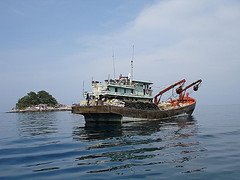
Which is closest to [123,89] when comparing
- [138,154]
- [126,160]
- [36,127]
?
[36,127]

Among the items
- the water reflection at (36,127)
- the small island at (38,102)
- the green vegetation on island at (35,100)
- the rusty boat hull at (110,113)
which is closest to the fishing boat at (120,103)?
→ the rusty boat hull at (110,113)

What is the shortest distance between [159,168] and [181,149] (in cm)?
486

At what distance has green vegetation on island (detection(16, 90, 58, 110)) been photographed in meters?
119

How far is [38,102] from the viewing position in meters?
121

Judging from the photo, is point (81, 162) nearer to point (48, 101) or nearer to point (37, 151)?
point (37, 151)

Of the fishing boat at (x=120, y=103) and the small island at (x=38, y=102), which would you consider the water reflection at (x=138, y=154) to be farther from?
the small island at (x=38, y=102)

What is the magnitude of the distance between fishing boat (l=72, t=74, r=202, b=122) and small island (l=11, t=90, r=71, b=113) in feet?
264

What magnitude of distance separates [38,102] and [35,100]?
167 centimetres

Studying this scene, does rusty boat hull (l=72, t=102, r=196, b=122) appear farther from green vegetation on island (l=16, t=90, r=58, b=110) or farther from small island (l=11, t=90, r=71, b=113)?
green vegetation on island (l=16, t=90, r=58, b=110)

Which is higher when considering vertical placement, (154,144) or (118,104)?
(118,104)

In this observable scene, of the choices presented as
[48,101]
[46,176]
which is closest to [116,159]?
[46,176]

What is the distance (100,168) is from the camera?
12461 millimetres

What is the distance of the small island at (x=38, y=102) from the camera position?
11606 cm

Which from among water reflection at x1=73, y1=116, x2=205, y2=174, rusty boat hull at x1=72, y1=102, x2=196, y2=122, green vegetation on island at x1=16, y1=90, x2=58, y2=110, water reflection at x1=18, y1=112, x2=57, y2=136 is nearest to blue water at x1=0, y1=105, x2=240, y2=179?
water reflection at x1=73, y1=116, x2=205, y2=174
